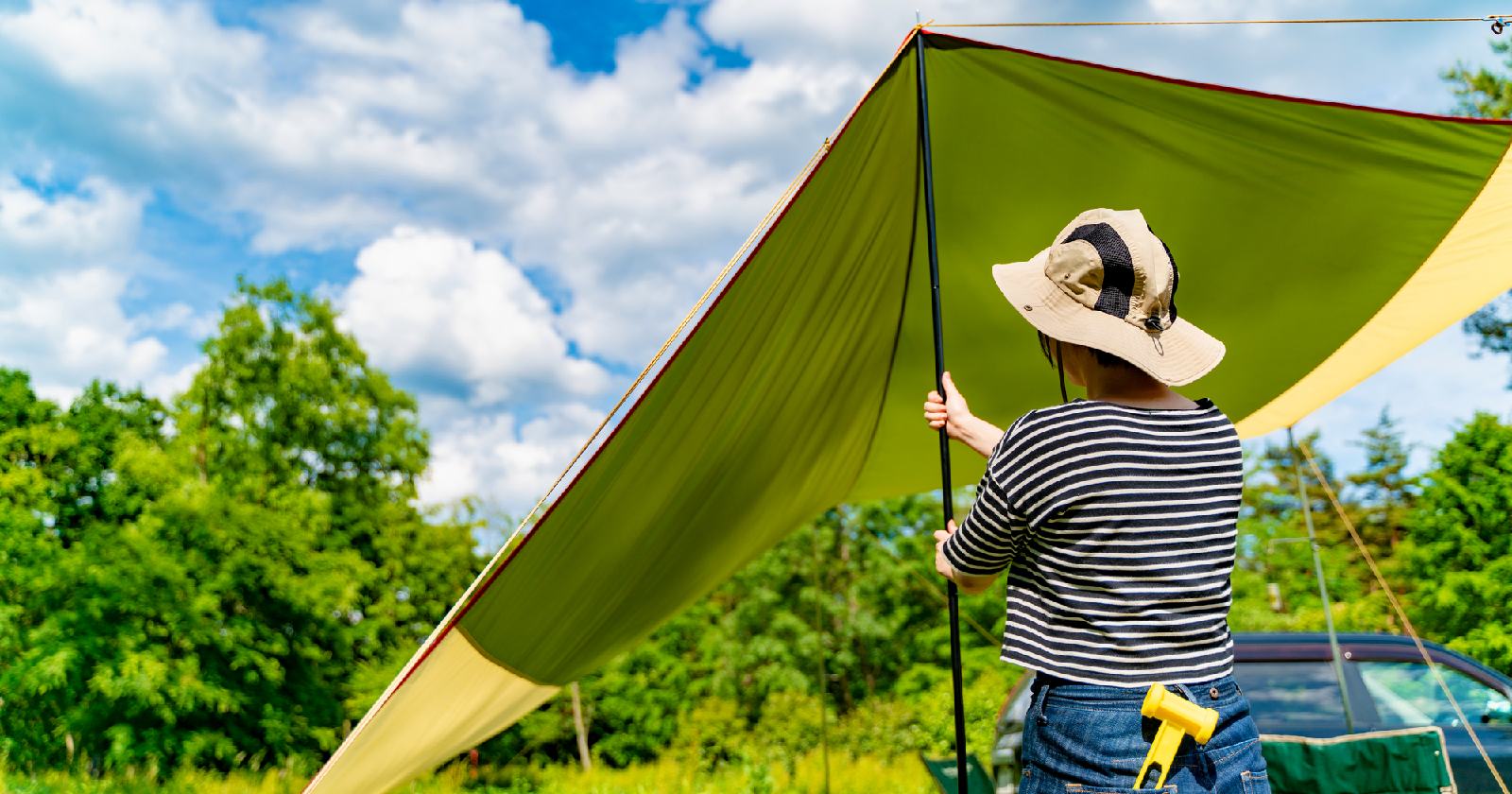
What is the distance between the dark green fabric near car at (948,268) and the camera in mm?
2537

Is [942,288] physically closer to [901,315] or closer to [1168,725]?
[901,315]

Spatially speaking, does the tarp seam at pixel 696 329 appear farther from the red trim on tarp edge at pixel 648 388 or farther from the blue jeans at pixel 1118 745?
the blue jeans at pixel 1118 745

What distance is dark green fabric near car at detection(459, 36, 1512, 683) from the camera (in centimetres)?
254

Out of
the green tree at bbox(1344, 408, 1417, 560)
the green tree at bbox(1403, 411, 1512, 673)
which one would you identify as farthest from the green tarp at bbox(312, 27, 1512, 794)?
the green tree at bbox(1344, 408, 1417, 560)

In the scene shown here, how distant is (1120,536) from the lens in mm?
1345

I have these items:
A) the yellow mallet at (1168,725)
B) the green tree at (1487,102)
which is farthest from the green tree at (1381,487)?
the yellow mallet at (1168,725)

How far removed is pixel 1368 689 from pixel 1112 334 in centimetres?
439

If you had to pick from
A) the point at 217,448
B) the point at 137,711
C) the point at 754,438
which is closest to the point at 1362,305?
the point at 754,438

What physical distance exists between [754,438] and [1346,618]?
1185cm

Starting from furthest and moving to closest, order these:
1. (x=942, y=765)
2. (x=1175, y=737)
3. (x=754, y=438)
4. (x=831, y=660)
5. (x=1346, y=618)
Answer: (x=831, y=660) → (x=1346, y=618) → (x=942, y=765) → (x=754, y=438) → (x=1175, y=737)

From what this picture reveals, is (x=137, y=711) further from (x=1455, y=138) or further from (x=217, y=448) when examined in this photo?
(x=1455, y=138)

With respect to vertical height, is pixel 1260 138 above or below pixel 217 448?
below

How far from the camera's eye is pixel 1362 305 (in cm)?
351

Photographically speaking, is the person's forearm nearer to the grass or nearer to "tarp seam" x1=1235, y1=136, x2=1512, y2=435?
"tarp seam" x1=1235, y1=136, x2=1512, y2=435
